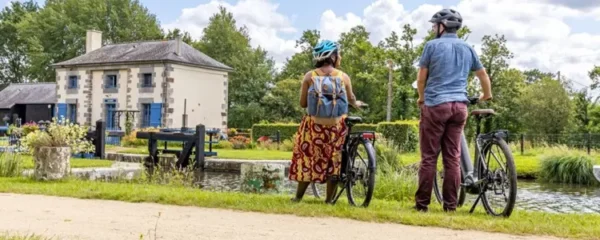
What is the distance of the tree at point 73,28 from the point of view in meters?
54.5

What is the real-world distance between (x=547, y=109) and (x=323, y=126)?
3388 centimetres

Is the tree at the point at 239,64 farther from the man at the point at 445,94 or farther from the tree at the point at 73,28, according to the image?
the man at the point at 445,94

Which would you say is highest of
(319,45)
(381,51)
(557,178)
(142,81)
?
(381,51)

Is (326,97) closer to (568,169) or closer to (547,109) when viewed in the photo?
(568,169)

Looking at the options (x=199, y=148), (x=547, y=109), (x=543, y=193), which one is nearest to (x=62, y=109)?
(x=199, y=148)

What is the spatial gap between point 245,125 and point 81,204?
4242 centimetres

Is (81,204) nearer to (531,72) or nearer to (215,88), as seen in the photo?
(215,88)

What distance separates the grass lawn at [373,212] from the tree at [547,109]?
32.8 meters

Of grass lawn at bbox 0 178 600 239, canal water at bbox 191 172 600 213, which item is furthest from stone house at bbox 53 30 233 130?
grass lawn at bbox 0 178 600 239

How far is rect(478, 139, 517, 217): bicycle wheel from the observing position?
4.93 m

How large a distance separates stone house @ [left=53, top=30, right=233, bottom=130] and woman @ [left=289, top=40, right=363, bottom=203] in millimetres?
29556

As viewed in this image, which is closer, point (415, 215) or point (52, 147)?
point (415, 215)

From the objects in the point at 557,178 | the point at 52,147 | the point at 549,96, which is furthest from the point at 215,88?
the point at 52,147

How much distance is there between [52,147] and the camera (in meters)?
8.49
